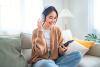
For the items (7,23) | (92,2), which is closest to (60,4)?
(92,2)

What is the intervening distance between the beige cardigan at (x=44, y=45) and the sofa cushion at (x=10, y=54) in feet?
0.50

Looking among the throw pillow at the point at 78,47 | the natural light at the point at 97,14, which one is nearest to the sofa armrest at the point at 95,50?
the throw pillow at the point at 78,47

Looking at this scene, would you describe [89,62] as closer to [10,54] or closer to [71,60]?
[71,60]

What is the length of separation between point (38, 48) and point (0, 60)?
423 millimetres


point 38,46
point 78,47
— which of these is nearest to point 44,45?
point 38,46

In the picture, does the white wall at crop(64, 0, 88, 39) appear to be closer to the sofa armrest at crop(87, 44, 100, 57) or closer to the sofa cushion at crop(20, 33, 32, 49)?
the sofa armrest at crop(87, 44, 100, 57)

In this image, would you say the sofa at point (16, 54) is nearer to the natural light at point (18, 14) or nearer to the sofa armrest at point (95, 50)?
the sofa armrest at point (95, 50)

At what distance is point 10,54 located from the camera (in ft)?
7.27

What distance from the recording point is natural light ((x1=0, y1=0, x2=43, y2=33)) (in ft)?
11.6

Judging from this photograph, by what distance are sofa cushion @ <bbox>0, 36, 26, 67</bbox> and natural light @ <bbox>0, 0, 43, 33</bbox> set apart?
A: 127cm

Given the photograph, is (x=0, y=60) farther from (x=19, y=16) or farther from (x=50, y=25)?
(x=19, y=16)

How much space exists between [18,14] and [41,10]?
0.48 m

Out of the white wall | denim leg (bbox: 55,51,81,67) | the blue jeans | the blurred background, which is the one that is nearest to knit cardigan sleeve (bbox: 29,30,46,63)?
the blue jeans

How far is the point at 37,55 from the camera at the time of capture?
2.27m
